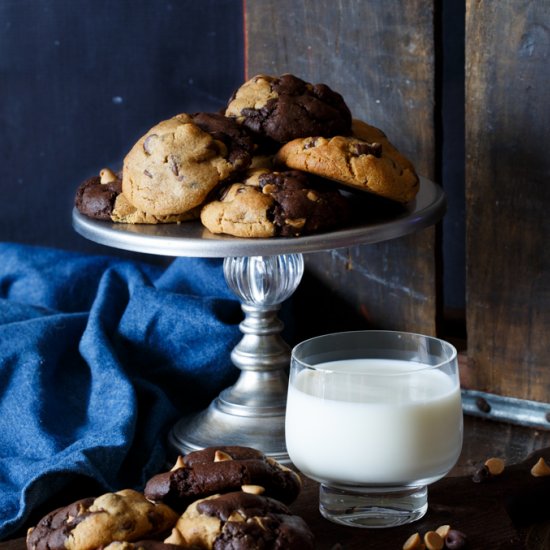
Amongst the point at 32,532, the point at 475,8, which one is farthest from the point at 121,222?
the point at 475,8

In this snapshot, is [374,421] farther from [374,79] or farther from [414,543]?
[374,79]

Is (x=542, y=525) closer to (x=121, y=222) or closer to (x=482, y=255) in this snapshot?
(x=482, y=255)

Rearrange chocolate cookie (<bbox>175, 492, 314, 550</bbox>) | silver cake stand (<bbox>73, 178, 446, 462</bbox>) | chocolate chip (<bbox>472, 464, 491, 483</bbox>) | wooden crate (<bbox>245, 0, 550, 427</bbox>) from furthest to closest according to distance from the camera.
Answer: wooden crate (<bbox>245, 0, 550, 427</bbox>) → silver cake stand (<bbox>73, 178, 446, 462</bbox>) → chocolate chip (<bbox>472, 464, 491, 483</bbox>) → chocolate cookie (<bbox>175, 492, 314, 550</bbox>)

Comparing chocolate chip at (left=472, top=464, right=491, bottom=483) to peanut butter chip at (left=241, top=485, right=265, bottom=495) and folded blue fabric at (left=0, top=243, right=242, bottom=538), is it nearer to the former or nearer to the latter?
peanut butter chip at (left=241, top=485, right=265, bottom=495)

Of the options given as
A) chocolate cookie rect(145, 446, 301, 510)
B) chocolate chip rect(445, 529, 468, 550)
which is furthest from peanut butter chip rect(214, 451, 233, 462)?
chocolate chip rect(445, 529, 468, 550)

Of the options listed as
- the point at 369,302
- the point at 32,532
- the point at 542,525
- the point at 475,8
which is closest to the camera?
the point at 32,532

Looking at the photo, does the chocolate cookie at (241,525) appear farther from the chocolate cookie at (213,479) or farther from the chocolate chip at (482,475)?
the chocolate chip at (482,475)

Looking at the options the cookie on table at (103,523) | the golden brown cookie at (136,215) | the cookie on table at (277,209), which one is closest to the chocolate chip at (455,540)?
the cookie on table at (103,523)

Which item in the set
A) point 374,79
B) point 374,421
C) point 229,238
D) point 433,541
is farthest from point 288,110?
point 433,541
